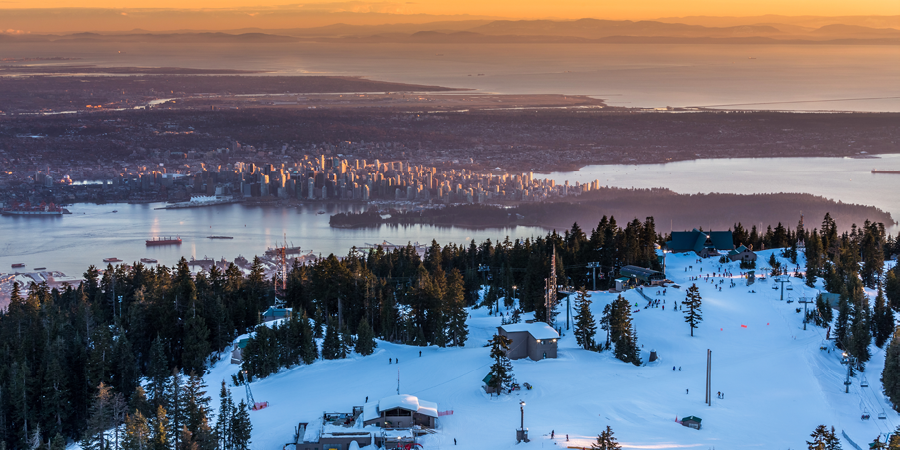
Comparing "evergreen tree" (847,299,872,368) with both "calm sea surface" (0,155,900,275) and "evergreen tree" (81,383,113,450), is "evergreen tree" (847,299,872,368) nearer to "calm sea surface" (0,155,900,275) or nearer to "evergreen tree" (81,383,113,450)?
"evergreen tree" (81,383,113,450)

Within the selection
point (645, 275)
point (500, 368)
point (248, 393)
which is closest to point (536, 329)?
point (500, 368)

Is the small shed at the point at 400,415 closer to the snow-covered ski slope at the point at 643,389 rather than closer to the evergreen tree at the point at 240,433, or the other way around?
the snow-covered ski slope at the point at 643,389

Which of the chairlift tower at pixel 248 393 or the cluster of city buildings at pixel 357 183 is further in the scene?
the cluster of city buildings at pixel 357 183

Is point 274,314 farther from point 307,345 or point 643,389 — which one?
point 643,389

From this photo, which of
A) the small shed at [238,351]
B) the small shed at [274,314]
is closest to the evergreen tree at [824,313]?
the small shed at [274,314]

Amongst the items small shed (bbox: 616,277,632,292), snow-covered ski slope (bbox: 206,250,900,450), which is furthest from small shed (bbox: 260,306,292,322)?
small shed (bbox: 616,277,632,292)

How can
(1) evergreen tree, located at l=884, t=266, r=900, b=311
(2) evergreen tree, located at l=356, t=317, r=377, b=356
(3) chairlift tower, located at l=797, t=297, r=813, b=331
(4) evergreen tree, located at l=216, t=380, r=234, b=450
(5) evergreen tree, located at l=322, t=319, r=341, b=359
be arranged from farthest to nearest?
(1) evergreen tree, located at l=884, t=266, r=900, b=311, (3) chairlift tower, located at l=797, t=297, r=813, b=331, (2) evergreen tree, located at l=356, t=317, r=377, b=356, (5) evergreen tree, located at l=322, t=319, r=341, b=359, (4) evergreen tree, located at l=216, t=380, r=234, b=450

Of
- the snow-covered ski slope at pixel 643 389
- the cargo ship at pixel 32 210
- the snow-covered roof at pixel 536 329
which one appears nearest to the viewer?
the snow-covered ski slope at pixel 643 389
